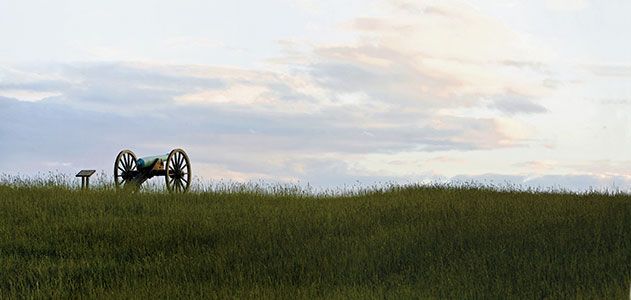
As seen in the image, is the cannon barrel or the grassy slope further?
the cannon barrel

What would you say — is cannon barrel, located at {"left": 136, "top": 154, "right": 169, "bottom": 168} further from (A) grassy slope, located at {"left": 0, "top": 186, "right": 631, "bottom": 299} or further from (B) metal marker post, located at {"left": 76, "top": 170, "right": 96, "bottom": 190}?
(A) grassy slope, located at {"left": 0, "top": 186, "right": 631, "bottom": 299}

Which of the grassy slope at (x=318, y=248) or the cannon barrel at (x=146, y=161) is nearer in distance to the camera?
the grassy slope at (x=318, y=248)

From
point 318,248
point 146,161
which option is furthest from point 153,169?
point 318,248

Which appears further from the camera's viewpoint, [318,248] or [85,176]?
[85,176]

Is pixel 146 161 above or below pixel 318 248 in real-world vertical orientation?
above

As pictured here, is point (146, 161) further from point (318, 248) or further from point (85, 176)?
point (318, 248)

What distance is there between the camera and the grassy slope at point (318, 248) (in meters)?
9.56

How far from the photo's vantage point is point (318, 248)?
1145 cm

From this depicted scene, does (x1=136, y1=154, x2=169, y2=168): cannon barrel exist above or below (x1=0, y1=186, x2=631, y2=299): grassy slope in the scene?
above

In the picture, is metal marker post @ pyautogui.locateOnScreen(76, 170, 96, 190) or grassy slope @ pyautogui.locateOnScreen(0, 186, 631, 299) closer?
grassy slope @ pyautogui.locateOnScreen(0, 186, 631, 299)

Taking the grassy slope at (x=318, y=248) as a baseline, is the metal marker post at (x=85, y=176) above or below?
above

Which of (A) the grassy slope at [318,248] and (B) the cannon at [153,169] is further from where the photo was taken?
(B) the cannon at [153,169]

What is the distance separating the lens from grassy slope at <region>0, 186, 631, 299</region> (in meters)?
9.56

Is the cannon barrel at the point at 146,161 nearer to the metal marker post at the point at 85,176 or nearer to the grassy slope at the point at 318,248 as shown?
the metal marker post at the point at 85,176
